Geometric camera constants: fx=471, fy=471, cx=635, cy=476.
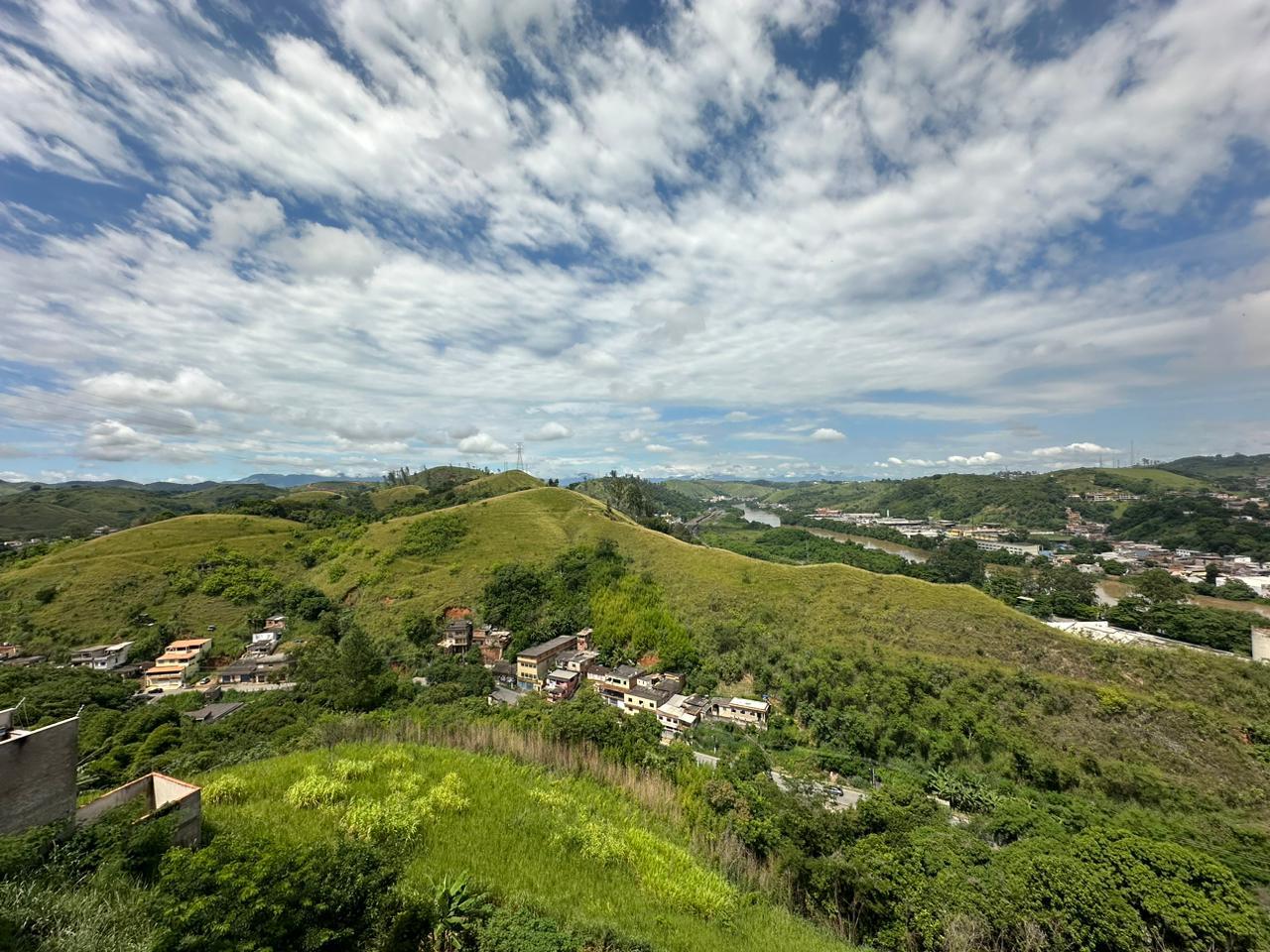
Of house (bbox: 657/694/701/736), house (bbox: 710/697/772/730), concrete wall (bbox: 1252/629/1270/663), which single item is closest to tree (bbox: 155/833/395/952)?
house (bbox: 657/694/701/736)

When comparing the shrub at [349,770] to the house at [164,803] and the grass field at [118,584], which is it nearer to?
the house at [164,803]

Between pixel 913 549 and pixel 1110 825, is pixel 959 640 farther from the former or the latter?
pixel 913 549

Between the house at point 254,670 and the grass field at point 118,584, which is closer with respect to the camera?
the house at point 254,670

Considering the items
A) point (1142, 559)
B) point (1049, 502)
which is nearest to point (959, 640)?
point (1142, 559)

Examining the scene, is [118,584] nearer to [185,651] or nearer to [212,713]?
[185,651]

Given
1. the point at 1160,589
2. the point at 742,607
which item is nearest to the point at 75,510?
the point at 742,607

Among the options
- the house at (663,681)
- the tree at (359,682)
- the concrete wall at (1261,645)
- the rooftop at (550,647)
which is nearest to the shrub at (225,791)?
the tree at (359,682)

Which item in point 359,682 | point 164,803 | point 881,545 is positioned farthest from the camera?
point 881,545
